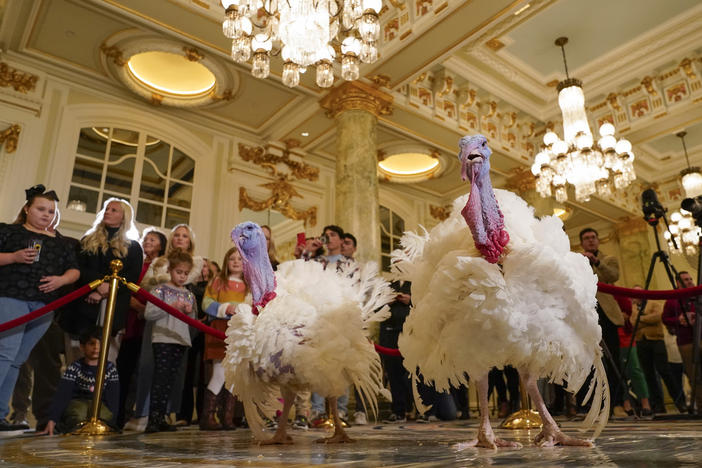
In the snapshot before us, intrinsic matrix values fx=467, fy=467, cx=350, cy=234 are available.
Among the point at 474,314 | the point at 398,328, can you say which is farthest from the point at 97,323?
the point at 474,314

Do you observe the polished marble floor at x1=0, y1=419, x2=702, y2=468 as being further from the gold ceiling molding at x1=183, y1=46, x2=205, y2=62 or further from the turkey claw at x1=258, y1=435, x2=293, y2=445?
the gold ceiling molding at x1=183, y1=46, x2=205, y2=62

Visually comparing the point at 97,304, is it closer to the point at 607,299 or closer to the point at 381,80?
the point at 607,299

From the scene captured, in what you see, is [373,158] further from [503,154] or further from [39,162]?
[39,162]

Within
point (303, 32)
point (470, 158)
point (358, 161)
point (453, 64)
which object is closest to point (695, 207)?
point (470, 158)

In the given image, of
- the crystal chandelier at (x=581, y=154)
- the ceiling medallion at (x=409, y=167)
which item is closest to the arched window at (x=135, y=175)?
the ceiling medallion at (x=409, y=167)

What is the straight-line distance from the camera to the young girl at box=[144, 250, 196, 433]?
3639mm

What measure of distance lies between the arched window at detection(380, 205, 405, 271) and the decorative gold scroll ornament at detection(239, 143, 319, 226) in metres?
2.16

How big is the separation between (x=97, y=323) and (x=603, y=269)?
15.2 ft

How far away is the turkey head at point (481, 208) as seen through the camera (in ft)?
6.21

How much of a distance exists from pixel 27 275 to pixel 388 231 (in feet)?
29.0

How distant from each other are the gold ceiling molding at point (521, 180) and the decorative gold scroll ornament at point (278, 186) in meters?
4.66

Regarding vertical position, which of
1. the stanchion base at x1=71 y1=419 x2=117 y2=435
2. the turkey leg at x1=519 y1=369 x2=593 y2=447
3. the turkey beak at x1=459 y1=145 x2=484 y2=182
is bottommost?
the stanchion base at x1=71 y1=419 x2=117 y2=435

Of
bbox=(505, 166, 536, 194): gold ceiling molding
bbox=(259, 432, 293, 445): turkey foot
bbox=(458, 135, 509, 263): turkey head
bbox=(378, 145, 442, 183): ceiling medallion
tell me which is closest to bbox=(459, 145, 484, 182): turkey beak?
bbox=(458, 135, 509, 263): turkey head

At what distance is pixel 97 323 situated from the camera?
3.85 metres
